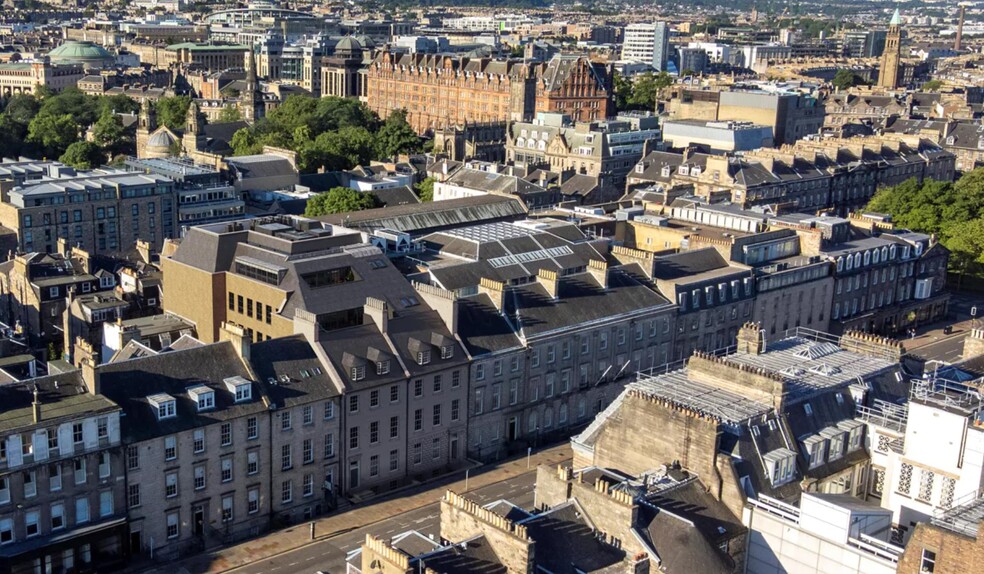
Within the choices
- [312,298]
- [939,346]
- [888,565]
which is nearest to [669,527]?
[888,565]

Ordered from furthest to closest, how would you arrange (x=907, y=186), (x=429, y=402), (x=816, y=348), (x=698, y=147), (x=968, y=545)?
(x=698, y=147), (x=907, y=186), (x=429, y=402), (x=816, y=348), (x=968, y=545)

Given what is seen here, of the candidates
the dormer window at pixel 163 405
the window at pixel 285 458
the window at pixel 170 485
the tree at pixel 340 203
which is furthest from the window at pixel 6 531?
the tree at pixel 340 203

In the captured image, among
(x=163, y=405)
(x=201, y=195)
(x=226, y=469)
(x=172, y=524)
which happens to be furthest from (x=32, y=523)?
(x=201, y=195)

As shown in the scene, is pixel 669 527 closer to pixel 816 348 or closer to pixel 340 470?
pixel 816 348

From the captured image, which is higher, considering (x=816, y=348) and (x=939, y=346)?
(x=816, y=348)

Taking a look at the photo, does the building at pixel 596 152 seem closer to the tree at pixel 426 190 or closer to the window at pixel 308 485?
the tree at pixel 426 190

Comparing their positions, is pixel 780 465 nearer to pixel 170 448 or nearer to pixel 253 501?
pixel 253 501
